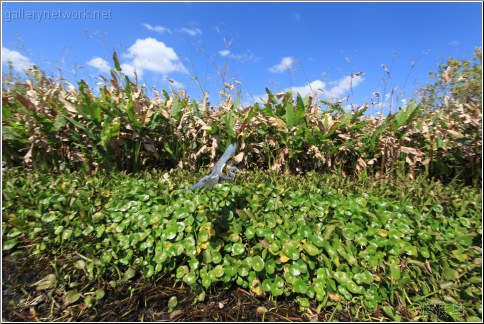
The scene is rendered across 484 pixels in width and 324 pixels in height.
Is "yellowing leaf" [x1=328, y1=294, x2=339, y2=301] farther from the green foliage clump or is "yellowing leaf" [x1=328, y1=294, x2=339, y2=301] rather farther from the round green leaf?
the round green leaf

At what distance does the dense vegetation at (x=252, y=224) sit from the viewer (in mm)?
1564

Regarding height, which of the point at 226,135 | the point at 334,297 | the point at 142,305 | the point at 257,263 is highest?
the point at 226,135

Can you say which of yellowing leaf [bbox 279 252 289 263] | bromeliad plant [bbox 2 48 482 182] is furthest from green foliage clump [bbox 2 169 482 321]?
bromeliad plant [bbox 2 48 482 182]

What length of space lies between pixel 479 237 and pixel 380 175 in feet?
3.51

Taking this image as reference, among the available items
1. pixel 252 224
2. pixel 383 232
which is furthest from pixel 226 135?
pixel 383 232

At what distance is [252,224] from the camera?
1743 millimetres

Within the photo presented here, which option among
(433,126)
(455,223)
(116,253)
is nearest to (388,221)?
(455,223)

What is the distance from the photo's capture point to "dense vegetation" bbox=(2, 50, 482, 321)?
1.56 metres

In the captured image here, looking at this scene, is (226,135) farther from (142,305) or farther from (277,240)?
(142,305)

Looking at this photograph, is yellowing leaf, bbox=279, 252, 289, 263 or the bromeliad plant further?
the bromeliad plant

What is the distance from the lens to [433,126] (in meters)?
2.58

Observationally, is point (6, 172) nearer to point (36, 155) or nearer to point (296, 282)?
point (36, 155)

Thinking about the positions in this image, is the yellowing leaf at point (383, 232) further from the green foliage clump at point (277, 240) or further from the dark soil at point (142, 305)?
the dark soil at point (142, 305)

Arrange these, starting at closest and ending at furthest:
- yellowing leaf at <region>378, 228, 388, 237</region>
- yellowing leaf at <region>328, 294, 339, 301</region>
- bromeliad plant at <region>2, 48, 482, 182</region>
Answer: yellowing leaf at <region>328, 294, 339, 301</region> < yellowing leaf at <region>378, 228, 388, 237</region> < bromeliad plant at <region>2, 48, 482, 182</region>
